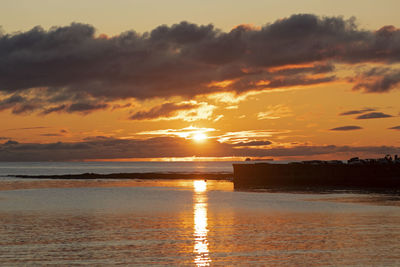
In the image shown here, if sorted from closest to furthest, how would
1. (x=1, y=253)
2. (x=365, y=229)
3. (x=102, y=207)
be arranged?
(x=1, y=253) < (x=365, y=229) < (x=102, y=207)

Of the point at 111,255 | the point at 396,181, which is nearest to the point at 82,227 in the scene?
the point at 111,255

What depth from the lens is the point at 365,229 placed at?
124ft

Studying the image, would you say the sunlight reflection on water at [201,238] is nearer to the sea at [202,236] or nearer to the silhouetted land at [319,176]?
the sea at [202,236]

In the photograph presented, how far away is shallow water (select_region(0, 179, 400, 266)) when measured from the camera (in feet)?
88.8

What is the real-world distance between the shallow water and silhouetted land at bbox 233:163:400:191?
131ft

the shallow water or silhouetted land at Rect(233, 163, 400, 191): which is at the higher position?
silhouetted land at Rect(233, 163, 400, 191)

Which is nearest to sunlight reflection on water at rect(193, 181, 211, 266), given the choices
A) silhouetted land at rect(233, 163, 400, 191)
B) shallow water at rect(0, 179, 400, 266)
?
shallow water at rect(0, 179, 400, 266)

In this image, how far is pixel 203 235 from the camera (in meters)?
35.0

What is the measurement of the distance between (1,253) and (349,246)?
1960cm

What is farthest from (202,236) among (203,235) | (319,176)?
(319,176)

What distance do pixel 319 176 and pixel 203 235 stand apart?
231ft

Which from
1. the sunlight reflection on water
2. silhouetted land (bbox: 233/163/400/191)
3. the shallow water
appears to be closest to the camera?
the sunlight reflection on water

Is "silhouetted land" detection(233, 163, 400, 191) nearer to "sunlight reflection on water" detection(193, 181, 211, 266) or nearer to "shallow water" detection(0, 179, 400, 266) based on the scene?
"shallow water" detection(0, 179, 400, 266)

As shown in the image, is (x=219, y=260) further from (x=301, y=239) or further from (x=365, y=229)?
(x=365, y=229)
